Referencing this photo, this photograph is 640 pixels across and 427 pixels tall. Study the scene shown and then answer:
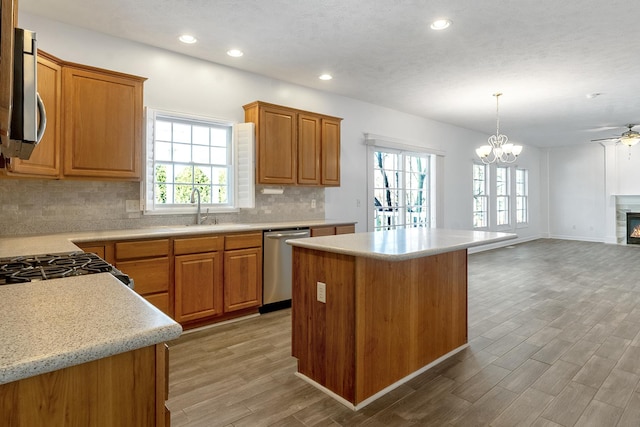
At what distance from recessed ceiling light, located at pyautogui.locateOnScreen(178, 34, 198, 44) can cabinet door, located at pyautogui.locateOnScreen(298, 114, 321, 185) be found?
4.76ft

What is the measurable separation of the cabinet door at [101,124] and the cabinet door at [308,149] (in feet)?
6.08

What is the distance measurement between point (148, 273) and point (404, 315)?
213 centimetres

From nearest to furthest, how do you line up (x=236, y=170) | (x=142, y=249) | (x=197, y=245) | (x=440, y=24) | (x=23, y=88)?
(x=23, y=88)
(x=142, y=249)
(x=440, y=24)
(x=197, y=245)
(x=236, y=170)

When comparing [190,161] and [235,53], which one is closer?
[235,53]

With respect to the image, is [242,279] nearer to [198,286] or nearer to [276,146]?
[198,286]

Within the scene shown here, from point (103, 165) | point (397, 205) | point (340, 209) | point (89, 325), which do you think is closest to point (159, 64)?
point (103, 165)

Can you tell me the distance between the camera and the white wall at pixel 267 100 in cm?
330

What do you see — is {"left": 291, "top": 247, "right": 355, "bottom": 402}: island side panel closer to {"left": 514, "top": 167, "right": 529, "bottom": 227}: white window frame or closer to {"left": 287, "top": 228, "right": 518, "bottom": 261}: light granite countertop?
{"left": 287, "top": 228, "right": 518, "bottom": 261}: light granite countertop

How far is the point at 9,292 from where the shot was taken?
1.16 meters

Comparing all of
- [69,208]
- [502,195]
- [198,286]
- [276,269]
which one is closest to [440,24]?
[276,269]

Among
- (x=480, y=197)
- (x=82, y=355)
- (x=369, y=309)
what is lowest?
(x=369, y=309)

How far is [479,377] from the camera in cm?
247

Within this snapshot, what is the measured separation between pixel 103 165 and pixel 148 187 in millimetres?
479

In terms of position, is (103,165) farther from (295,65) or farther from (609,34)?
(609,34)
